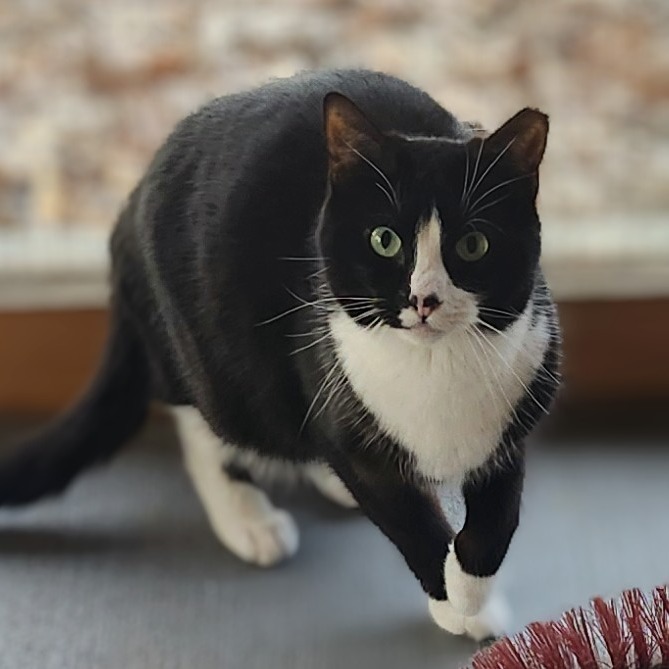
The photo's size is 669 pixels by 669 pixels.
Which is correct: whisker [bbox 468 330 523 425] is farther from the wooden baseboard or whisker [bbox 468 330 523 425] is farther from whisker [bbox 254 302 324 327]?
the wooden baseboard

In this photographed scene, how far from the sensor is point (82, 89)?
136cm

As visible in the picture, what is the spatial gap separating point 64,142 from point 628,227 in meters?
0.65

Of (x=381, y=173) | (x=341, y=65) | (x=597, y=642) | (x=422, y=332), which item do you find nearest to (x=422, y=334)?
(x=422, y=332)

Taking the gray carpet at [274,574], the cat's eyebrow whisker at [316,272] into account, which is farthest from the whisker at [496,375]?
the gray carpet at [274,574]

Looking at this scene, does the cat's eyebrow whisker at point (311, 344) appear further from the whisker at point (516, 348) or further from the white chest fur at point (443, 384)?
the whisker at point (516, 348)

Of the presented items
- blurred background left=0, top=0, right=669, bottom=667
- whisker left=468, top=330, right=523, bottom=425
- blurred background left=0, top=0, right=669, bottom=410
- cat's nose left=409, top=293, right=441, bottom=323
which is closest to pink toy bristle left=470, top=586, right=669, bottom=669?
whisker left=468, top=330, right=523, bottom=425

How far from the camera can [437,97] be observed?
1.23m

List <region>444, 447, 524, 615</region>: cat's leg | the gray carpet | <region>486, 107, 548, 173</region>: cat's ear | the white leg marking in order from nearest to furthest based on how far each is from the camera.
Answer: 1. <region>486, 107, 548, 173</region>: cat's ear
2. <region>444, 447, 524, 615</region>: cat's leg
3. the gray carpet
4. the white leg marking

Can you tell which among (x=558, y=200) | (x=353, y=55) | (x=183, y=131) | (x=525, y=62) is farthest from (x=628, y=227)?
(x=183, y=131)

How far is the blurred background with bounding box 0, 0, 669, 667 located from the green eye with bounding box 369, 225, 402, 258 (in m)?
0.53

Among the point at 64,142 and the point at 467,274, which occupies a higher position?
the point at 467,274

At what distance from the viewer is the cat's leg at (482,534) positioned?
81 centimetres

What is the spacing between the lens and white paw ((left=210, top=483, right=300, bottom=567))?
109 centimetres

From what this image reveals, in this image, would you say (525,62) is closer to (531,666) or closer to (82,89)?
(82,89)
